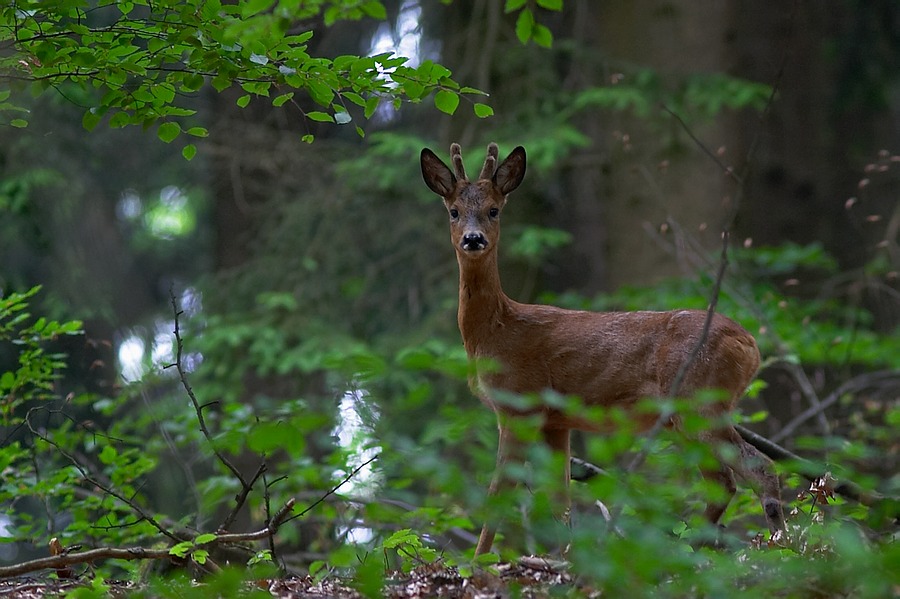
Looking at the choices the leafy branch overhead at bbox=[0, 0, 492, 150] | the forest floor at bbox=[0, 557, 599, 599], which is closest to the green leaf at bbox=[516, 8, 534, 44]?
the leafy branch overhead at bbox=[0, 0, 492, 150]

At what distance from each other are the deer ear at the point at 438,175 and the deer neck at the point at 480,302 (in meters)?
0.43

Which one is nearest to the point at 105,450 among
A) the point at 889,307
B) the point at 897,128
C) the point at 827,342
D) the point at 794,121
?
the point at 827,342

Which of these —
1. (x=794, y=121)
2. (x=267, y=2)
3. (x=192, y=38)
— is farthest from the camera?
(x=794, y=121)

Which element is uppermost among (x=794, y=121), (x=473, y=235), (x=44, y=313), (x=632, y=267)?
(x=794, y=121)

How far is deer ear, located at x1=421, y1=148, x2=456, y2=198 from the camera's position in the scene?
5.93 metres

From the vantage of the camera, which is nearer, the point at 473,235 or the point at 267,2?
the point at 267,2

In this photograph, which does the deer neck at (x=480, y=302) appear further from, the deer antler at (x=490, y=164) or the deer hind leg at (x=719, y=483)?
the deer hind leg at (x=719, y=483)

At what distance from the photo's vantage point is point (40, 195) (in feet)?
36.1

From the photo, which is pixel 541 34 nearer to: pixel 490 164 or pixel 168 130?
pixel 168 130

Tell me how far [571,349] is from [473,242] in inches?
30.7

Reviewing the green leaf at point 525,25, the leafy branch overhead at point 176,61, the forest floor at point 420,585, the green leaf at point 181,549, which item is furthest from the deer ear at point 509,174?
the green leaf at point 181,549

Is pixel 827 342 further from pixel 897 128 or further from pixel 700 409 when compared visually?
pixel 897 128

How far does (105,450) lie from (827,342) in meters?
6.04

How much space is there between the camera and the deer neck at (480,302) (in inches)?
229
